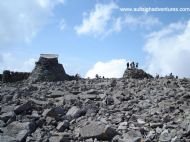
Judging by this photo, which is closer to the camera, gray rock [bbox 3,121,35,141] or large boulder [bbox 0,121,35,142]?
large boulder [bbox 0,121,35,142]

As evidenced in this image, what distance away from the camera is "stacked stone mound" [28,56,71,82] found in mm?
22266

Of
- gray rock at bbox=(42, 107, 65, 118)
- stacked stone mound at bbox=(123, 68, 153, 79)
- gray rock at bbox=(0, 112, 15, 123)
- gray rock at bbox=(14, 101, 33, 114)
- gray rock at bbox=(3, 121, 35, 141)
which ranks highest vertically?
stacked stone mound at bbox=(123, 68, 153, 79)

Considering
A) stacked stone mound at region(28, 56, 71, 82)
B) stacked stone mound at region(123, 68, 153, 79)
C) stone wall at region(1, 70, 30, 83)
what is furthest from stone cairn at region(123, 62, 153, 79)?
stone wall at region(1, 70, 30, 83)

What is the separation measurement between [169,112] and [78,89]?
20.9ft

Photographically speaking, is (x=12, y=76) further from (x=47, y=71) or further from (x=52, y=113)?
(x=52, y=113)

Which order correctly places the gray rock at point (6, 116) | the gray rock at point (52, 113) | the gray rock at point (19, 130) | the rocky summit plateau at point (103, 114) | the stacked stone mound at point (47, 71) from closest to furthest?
the rocky summit plateau at point (103, 114) → the gray rock at point (19, 130) → the gray rock at point (6, 116) → the gray rock at point (52, 113) → the stacked stone mound at point (47, 71)

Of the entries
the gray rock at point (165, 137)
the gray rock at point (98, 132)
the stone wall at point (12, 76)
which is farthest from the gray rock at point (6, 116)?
the stone wall at point (12, 76)

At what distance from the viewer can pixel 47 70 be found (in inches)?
891

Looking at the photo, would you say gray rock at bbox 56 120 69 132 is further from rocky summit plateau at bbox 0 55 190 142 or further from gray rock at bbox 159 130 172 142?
gray rock at bbox 159 130 172 142

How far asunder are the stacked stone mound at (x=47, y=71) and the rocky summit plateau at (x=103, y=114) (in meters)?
5.32

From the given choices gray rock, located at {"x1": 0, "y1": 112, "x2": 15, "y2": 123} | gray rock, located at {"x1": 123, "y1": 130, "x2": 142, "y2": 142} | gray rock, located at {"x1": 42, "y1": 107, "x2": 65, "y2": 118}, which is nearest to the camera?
gray rock, located at {"x1": 123, "y1": 130, "x2": 142, "y2": 142}

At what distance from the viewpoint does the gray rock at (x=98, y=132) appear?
366 inches

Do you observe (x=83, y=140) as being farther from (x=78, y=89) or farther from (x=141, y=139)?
(x=78, y=89)

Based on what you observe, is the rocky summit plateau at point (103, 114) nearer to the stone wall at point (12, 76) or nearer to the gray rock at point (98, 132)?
the gray rock at point (98, 132)
